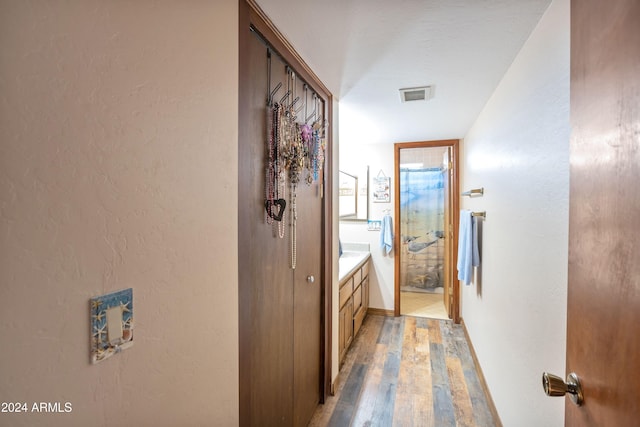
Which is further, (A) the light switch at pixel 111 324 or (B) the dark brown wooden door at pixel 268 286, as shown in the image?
(B) the dark brown wooden door at pixel 268 286

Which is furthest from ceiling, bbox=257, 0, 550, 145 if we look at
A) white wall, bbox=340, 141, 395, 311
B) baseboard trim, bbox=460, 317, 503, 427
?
baseboard trim, bbox=460, 317, 503, 427

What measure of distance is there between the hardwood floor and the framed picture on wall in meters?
1.56

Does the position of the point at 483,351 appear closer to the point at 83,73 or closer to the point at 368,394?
the point at 368,394

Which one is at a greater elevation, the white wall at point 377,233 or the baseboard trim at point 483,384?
the white wall at point 377,233

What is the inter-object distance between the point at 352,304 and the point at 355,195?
1449mm

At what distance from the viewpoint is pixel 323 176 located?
194cm

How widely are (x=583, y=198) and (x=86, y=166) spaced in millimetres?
1083

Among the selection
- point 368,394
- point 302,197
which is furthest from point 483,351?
point 302,197

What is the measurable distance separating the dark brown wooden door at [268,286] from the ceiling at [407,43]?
7.8 inches

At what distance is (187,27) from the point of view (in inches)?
31.9

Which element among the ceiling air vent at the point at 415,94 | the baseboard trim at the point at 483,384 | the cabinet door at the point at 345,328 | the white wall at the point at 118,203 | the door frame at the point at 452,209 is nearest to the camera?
the white wall at the point at 118,203

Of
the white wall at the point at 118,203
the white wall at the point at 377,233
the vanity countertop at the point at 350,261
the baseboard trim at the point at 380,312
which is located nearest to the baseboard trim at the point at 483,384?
the baseboard trim at the point at 380,312

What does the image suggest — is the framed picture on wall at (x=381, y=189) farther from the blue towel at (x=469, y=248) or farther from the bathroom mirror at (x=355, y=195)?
the blue towel at (x=469, y=248)

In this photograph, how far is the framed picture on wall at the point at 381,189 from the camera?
365cm
